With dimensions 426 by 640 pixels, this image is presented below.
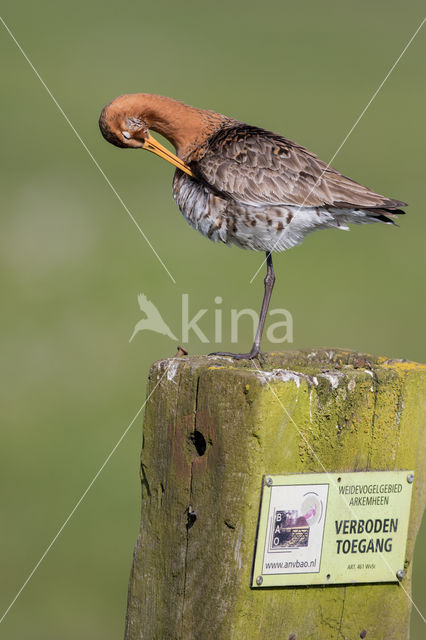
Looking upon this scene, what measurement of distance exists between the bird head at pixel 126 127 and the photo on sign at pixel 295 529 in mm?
3025

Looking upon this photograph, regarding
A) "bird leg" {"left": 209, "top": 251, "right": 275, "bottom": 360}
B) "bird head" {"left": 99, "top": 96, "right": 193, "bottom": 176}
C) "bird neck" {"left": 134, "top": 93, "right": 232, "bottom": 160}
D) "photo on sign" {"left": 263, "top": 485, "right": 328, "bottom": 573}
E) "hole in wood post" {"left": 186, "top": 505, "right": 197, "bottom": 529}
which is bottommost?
"hole in wood post" {"left": 186, "top": 505, "right": 197, "bottom": 529}

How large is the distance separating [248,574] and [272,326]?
351 inches

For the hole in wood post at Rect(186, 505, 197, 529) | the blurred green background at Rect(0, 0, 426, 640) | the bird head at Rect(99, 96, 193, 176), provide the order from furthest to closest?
the blurred green background at Rect(0, 0, 426, 640) → the bird head at Rect(99, 96, 193, 176) → the hole in wood post at Rect(186, 505, 197, 529)

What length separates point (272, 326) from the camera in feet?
44.1

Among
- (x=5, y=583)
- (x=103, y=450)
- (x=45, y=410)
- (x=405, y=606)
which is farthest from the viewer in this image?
(x=45, y=410)

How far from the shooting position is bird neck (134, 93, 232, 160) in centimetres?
693

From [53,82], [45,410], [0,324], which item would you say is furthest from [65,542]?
[53,82]

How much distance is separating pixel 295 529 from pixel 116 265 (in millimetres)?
10943

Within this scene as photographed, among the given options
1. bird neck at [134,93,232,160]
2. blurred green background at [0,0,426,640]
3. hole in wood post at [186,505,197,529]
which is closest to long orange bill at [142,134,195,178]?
bird neck at [134,93,232,160]

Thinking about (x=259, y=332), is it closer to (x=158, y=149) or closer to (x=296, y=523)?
(x=158, y=149)

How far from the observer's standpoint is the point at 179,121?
717 centimetres

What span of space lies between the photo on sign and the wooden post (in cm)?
9

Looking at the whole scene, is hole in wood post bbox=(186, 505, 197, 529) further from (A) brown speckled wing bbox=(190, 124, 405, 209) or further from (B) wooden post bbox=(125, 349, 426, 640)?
(A) brown speckled wing bbox=(190, 124, 405, 209)

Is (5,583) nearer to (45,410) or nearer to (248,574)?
(45,410)
